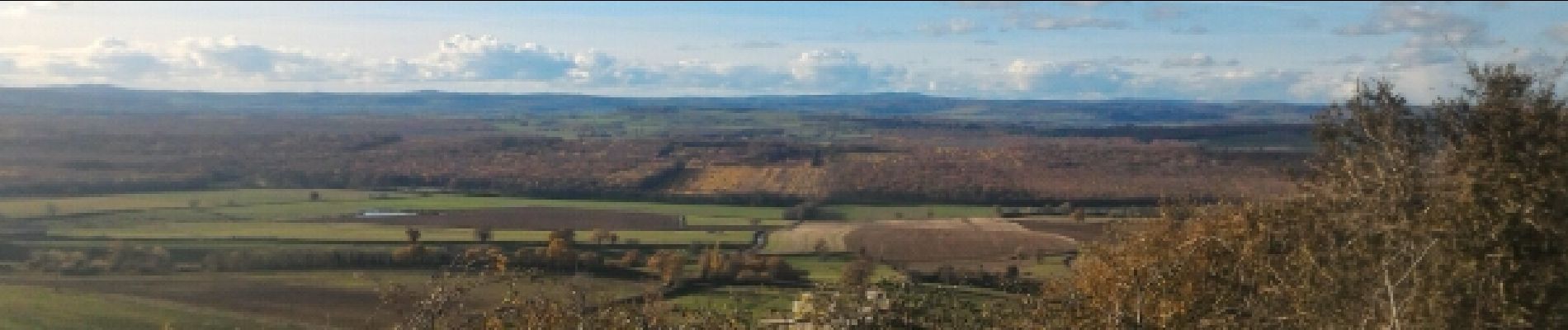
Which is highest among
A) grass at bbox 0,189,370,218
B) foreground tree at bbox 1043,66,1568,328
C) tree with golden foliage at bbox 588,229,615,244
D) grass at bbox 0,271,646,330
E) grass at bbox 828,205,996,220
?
foreground tree at bbox 1043,66,1568,328

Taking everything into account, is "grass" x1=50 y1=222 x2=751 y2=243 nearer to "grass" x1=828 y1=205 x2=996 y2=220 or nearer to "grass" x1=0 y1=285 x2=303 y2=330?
"grass" x1=828 y1=205 x2=996 y2=220

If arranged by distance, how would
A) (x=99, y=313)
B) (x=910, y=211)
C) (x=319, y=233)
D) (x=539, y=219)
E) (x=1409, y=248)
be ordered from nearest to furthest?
(x=1409, y=248)
(x=99, y=313)
(x=319, y=233)
(x=539, y=219)
(x=910, y=211)

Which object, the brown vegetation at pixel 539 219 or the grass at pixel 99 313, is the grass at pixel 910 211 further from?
the grass at pixel 99 313

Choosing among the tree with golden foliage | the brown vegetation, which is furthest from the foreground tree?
the brown vegetation

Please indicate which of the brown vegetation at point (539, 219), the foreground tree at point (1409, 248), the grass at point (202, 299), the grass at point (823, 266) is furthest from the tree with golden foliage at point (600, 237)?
the foreground tree at point (1409, 248)

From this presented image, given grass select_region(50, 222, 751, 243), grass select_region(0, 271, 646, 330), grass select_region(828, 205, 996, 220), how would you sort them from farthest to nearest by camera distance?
grass select_region(828, 205, 996, 220), grass select_region(50, 222, 751, 243), grass select_region(0, 271, 646, 330)

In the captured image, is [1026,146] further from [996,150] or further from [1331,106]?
[1331,106]

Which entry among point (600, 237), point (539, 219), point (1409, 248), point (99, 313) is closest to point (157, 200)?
point (539, 219)

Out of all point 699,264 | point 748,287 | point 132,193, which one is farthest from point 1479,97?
point 132,193

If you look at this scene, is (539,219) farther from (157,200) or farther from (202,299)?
(202,299)
